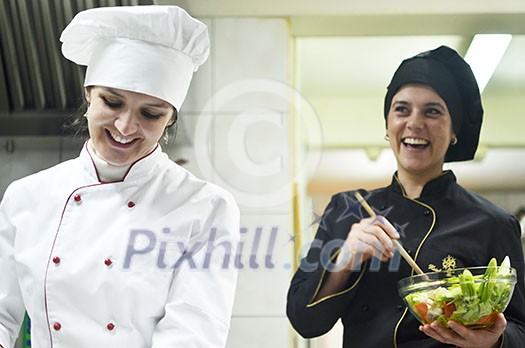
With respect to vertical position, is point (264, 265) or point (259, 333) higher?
point (264, 265)

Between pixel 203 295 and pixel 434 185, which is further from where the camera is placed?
pixel 434 185

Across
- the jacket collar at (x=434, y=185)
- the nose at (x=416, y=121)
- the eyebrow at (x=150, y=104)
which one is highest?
the eyebrow at (x=150, y=104)

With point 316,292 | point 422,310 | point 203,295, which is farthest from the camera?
point 316,292

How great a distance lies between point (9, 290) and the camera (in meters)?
0.96

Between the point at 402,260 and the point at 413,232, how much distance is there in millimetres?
49

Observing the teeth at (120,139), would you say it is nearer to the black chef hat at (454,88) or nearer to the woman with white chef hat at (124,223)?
the woman with white chef hat at (124,223)

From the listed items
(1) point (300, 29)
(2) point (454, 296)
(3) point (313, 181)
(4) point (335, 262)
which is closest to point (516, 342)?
(2) point (454, 296)

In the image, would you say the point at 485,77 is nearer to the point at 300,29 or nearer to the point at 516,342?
the point at 300,29

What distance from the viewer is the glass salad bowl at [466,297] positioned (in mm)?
965

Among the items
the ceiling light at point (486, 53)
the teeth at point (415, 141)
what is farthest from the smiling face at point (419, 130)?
the ceiling light at point (486, 53)

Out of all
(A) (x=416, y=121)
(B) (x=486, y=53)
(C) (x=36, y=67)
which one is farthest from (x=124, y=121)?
(B) (x=486, y=53)

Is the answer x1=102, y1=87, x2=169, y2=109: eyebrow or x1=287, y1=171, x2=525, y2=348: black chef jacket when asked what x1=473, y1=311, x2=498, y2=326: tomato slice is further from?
x1=102, y1=87, x2=169, y2=109: eyebrow

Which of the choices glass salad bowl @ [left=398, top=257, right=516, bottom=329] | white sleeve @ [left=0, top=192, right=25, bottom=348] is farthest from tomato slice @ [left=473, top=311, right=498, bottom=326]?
white sleeve @ [left=0, top=192, right=25, bottom=348]

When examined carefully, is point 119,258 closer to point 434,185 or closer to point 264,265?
point 434,185
